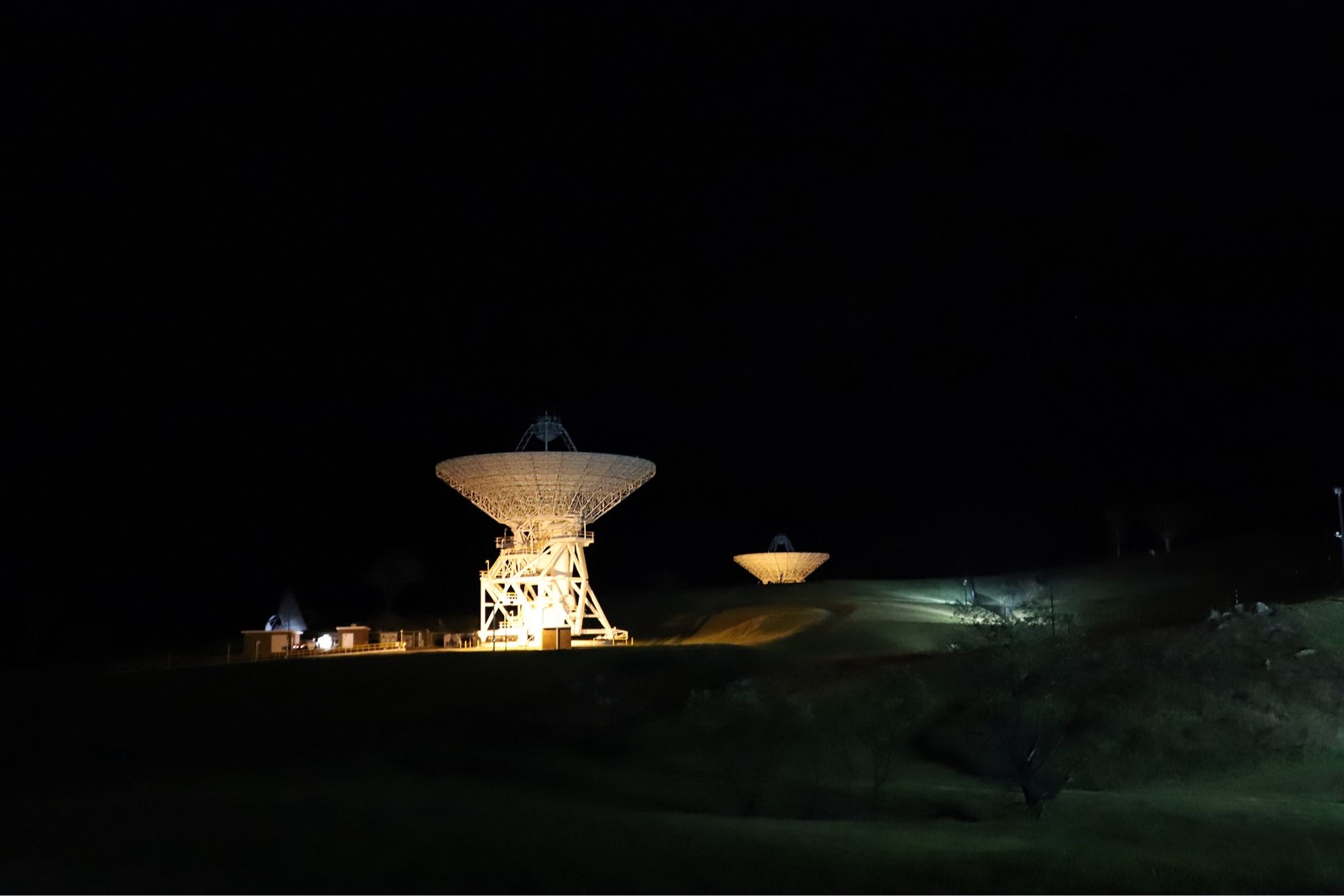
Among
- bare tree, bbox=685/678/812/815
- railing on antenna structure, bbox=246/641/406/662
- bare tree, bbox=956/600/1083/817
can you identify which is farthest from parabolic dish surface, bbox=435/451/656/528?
bare tree, bbox=956/600/1083/817

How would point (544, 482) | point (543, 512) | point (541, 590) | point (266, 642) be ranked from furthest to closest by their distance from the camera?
point (541, 590) < point (543, 512) < point (544, 482) < point (266, 642)

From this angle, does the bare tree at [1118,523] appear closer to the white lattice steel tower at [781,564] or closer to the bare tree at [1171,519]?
the bare tree at [1171,519]

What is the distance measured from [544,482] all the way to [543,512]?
2.03 metres

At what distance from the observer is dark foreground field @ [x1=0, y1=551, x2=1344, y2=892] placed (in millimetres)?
13508

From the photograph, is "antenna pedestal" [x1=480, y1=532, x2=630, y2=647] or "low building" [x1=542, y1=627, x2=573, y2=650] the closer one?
"low building" [x1=542, y1=627, x2=573, y2=650]

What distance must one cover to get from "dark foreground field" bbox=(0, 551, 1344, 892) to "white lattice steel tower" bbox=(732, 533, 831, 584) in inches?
1350

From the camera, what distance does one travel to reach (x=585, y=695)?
30.7 meters

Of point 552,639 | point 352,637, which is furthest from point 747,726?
point 352,637

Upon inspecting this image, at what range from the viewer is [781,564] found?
7306 centimetres

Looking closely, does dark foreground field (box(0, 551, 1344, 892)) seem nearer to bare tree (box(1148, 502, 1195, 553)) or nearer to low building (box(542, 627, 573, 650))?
low building (box(542, 627, 573, 650))

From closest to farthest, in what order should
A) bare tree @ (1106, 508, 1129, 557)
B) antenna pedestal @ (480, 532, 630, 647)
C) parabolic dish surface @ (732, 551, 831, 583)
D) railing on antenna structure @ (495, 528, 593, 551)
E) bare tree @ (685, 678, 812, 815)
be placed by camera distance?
bare tree @ (685, 678, 812, 815)
antenna pedestal @ (480, 532, 630, 647)
railing on antenna structure @ (495, 528, 593, 551)
parabolic dish surface @ (732, 551, 831, 583)
bare tree @ (1106, 508, 1129, 557)

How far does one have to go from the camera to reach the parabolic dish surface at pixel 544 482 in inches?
1684

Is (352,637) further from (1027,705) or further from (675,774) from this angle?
(1027,705)

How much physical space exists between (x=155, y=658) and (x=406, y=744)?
90.9ft
